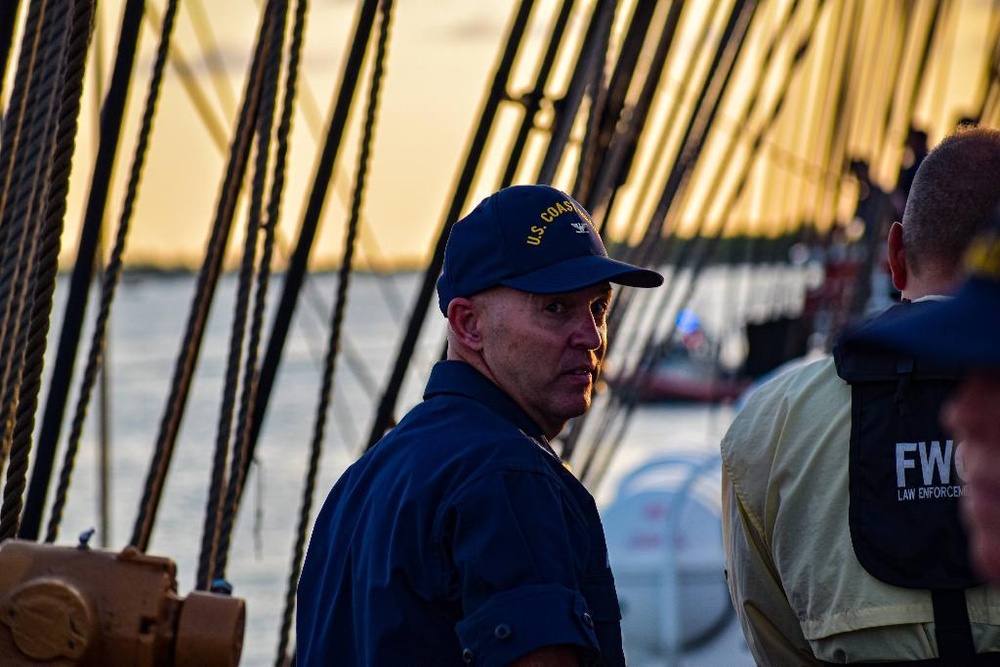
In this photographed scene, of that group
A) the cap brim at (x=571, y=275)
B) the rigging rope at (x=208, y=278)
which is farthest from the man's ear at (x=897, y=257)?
the rigging rope at (x=208, y=278)

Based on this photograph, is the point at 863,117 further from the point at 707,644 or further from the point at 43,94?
the point at 43,94

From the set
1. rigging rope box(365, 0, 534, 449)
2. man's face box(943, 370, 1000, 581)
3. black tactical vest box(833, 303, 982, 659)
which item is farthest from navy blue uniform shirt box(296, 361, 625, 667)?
rigging rope box(365, 0, 534, 449)

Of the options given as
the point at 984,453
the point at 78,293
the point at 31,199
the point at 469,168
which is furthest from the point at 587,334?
the point at 469,168

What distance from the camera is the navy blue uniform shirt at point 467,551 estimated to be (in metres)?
2.05

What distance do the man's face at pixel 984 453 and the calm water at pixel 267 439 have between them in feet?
10.3

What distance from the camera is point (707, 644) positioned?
7.72m

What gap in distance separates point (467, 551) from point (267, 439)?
32.8 meters

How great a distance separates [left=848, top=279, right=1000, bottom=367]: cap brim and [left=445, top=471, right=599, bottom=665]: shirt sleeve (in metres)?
0.85

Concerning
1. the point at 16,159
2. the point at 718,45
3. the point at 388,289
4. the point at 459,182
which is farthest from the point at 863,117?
the point at 16,159

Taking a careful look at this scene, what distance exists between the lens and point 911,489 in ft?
8.16

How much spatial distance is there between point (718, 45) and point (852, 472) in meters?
4.86

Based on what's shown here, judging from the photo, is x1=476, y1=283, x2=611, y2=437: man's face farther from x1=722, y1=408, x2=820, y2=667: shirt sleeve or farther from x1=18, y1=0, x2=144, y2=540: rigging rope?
x1=18, y1=0, x2=144, y2=540: rigging rope

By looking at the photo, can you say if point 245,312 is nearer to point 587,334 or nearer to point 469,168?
point 587,334

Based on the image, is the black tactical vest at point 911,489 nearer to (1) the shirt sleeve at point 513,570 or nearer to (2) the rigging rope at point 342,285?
(1) the shirt sleeve at point 513,570
